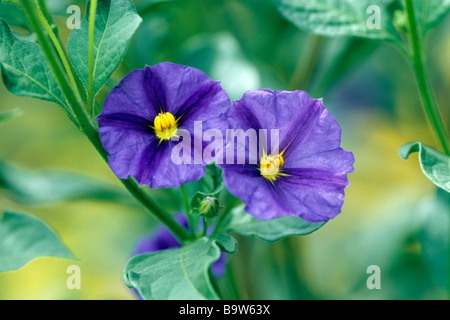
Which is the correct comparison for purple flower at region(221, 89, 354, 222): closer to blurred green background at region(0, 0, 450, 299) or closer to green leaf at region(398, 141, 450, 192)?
green leaf at region(398, 141, 450, 192)

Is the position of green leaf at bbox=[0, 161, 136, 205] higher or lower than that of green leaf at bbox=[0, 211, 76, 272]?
lower

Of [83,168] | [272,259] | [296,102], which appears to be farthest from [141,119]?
[83,168]

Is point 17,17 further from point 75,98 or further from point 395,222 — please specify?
point 395,222

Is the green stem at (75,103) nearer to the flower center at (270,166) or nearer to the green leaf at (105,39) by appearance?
the green leaf at (105,39)

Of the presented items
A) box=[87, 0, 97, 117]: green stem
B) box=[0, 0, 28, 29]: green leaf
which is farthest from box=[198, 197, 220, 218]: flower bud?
box=[0, 0, 28, 29]: green leaf

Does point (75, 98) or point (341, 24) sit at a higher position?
point (341, 24)

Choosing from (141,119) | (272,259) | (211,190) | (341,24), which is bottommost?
(272,259)

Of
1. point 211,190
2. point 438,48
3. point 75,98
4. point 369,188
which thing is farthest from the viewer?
point 369,188
